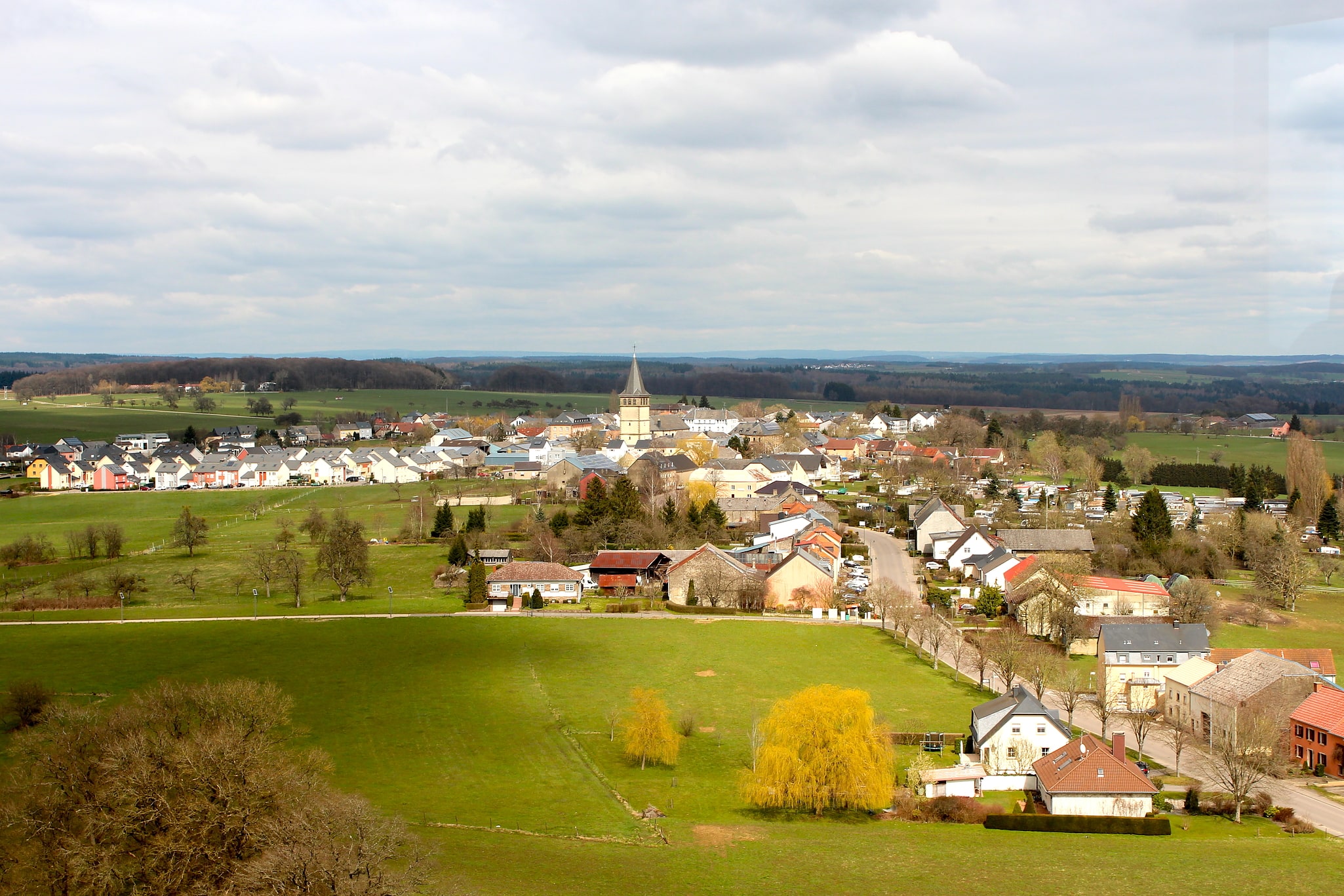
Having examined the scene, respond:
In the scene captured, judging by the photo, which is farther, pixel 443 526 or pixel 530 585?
pixel 443 526

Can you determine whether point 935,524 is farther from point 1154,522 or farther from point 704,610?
point 704,610

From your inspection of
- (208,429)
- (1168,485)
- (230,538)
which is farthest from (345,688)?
(208,429)

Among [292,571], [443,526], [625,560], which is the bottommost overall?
[625,560]

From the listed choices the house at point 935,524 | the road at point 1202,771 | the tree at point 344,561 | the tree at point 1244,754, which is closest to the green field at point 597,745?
the tree at point 1244,754

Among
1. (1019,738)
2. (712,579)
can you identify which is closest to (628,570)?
(712,579)

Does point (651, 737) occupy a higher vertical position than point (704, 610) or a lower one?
higher

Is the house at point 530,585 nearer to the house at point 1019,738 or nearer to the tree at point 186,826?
the house at point 1019,738

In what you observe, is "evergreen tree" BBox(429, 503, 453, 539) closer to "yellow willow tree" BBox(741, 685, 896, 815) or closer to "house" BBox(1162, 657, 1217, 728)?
"yellow willow tree" BBox(741, 685, 896, 815)
